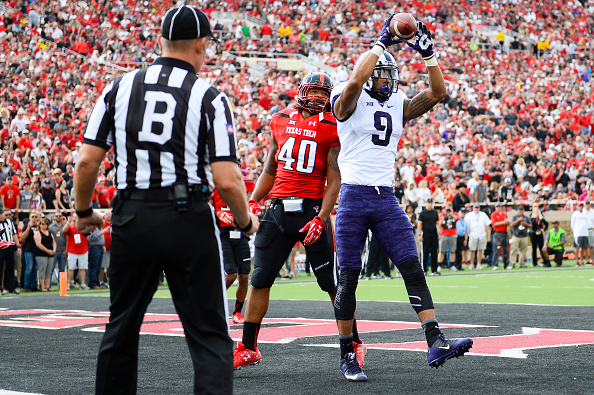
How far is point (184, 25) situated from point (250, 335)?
314 cm

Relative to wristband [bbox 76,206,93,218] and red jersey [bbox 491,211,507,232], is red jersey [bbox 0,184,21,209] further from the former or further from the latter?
wristband [bbox 76,206,93,218]

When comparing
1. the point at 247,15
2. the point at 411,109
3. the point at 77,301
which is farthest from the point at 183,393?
the point at 247,15

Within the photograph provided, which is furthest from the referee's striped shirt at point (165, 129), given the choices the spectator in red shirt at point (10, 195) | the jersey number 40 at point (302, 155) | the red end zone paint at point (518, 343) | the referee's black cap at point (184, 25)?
the spectator in red shirt at point (10, 195)

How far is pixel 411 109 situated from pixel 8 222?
38.8 feet

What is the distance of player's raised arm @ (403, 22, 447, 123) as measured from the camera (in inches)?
238

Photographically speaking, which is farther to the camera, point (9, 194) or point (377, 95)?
point (9, 194)

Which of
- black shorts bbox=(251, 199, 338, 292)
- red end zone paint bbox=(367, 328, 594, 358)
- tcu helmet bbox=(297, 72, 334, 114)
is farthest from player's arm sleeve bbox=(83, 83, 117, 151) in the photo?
red end zone paint bbox=(367, 328, 594, 358)

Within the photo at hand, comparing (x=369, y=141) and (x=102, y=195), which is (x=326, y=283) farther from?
(x=102, y=195)

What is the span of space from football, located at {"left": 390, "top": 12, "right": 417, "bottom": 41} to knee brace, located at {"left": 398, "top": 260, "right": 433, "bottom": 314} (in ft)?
4.99

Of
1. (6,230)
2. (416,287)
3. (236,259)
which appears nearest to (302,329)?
(236,259)

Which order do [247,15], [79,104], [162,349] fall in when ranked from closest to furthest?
[162,349] → [79,104] → [247,15]

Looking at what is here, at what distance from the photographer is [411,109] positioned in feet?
20.9

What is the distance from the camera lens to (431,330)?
5.74 m

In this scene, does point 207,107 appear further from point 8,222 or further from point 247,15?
point 247,15
